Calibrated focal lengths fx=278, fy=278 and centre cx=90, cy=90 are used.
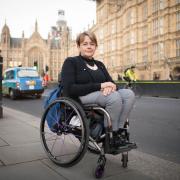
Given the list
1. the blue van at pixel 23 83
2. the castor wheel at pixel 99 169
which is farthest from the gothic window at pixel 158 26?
the castor wheel at pixel 99 169

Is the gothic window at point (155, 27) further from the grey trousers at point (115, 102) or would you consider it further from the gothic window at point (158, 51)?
the grey trousers at point (115, 102)

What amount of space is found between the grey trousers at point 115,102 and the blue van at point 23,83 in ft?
42.2

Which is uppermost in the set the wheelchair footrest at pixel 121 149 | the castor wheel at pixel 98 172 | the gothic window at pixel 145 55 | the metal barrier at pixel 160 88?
the gothic window at pixel 145 55

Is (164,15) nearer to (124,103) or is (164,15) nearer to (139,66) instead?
(139,66)

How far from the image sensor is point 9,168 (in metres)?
3.17

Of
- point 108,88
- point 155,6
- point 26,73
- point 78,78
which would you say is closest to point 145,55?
point 155,6

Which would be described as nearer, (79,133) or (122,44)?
(79,133)

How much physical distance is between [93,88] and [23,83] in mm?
12945

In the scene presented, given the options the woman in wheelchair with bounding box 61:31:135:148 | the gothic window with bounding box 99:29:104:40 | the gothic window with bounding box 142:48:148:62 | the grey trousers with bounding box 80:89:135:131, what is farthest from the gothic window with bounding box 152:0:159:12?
the grey trousers with bounding box 80:89:135:131

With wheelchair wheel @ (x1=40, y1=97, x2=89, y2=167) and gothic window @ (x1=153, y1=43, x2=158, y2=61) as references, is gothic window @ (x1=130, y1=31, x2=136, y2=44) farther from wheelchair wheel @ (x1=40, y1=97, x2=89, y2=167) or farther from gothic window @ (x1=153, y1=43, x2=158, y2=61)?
wheelchair wheel @ (x1=40, y1=97, x2=89, y2=167)

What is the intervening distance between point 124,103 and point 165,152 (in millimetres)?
1544

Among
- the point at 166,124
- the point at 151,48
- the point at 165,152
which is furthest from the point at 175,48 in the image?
the point at 165,152

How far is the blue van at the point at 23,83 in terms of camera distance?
15.6 m

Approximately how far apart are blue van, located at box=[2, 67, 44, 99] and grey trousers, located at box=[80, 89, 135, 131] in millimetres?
12875
